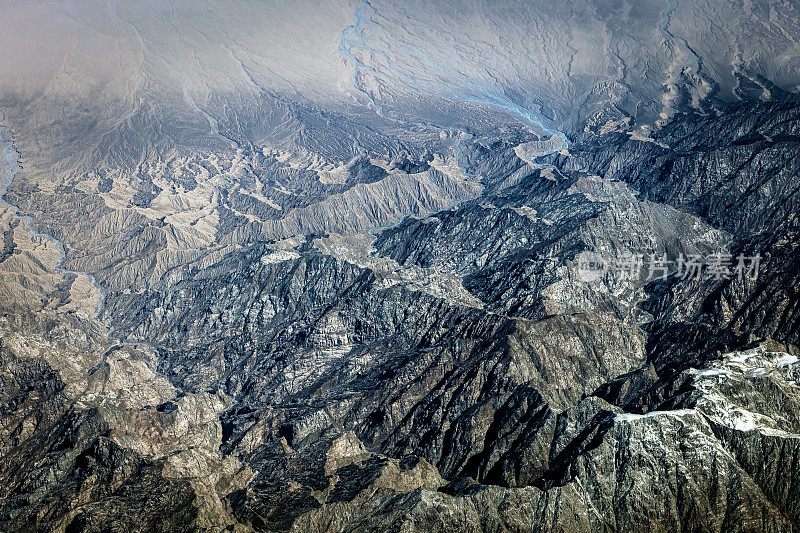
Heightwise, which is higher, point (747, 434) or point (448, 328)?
point (747, 434)

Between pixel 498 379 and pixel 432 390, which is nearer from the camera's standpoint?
pixel 498 379

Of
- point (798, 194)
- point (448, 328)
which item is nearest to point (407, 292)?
point (448, 328)

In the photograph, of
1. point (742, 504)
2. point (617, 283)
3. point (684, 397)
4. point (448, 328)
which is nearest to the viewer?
point (742, 504)

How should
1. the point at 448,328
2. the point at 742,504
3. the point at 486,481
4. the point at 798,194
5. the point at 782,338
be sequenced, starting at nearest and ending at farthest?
the point at 742,504, the point at 486,481, the point at 782,338, the point at 448,328, the point at 798,194

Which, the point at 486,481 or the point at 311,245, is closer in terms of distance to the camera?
the point at 486,481

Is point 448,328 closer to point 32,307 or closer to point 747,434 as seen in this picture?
point 747,434

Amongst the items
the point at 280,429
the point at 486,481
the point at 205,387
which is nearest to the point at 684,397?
the point at 486,481

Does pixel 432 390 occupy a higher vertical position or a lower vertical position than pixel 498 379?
lower

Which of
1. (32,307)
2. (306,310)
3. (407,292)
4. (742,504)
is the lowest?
(32,307)

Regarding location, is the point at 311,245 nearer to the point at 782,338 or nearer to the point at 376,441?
the point at 376,441
